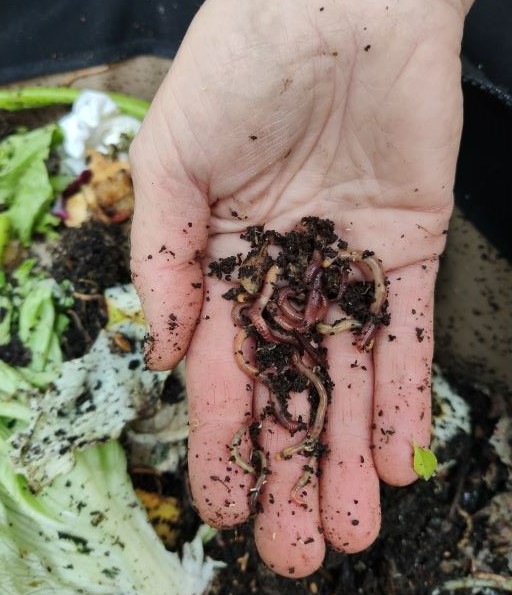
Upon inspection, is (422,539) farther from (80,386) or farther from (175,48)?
(175,48)

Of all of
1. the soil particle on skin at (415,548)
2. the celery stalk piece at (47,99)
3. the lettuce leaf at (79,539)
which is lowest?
the soil particle on skin at (415,548)

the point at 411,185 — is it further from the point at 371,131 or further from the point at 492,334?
the point at 492,334

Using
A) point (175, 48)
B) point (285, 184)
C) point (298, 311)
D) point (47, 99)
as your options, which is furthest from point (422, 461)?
point (47, 99)

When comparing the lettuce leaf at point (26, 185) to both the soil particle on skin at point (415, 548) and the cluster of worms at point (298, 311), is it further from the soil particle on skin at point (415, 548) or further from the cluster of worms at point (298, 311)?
the soil particle on skin at point (415, 548)

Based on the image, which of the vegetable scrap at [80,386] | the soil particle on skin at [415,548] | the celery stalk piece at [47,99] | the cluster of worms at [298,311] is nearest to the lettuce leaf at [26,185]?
the vegetable scrap at [80,386]

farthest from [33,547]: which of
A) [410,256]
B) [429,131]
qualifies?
[429,131]

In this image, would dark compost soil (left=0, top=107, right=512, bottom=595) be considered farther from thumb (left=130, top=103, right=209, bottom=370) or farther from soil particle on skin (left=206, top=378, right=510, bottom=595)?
thumb (left=130, top=103, right=209, bottom=370)

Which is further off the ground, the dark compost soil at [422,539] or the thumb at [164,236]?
the thumb at [164,236]
